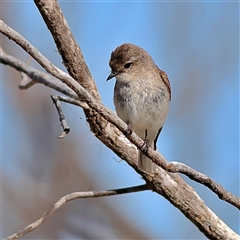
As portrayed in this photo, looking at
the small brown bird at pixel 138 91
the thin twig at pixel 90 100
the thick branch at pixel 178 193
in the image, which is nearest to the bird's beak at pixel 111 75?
the small brown bird at pixel 138 91

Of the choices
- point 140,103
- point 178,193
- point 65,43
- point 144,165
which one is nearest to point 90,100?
point 65,43

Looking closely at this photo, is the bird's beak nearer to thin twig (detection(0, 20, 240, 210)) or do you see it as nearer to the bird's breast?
the bird's breast

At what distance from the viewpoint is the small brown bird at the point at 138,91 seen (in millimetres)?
3582

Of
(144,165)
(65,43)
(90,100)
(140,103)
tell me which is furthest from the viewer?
(140,103)

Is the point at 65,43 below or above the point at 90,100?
above

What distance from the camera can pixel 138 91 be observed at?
3.61 meters

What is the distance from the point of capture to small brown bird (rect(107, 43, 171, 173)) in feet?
11.8

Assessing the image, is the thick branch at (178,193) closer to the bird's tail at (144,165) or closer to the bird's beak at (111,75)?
the bird's tail at (144,165)

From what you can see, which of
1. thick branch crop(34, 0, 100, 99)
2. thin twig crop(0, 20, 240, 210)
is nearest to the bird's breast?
thick branch crop(34, 0, 100, 99)

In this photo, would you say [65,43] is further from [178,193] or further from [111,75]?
[178,193]

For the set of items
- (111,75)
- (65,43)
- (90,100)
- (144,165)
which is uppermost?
(111,75)

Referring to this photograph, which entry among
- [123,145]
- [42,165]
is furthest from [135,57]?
[42,165]

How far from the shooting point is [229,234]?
3002 millimetres

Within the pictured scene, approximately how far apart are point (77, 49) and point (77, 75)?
146 mm
